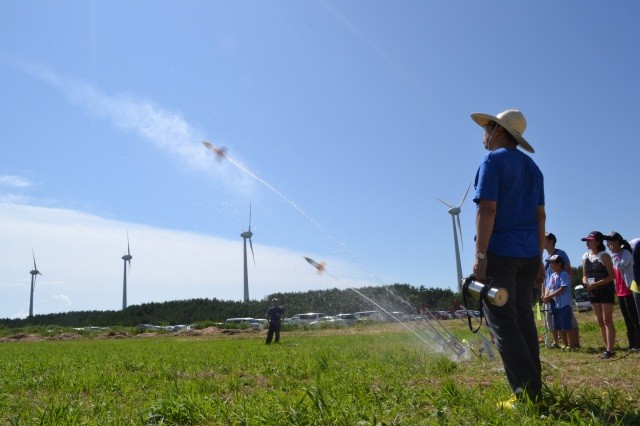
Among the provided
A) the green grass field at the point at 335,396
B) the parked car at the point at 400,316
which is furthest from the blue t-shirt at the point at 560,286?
the parked car at the point at 400,316

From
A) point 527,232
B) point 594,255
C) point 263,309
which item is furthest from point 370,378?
point 263,309

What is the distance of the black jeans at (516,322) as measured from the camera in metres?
3.56

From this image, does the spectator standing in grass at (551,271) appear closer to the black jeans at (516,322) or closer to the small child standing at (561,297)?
the small child standing at (561,297)

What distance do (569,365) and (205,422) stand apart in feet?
14.8

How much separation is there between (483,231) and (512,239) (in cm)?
31

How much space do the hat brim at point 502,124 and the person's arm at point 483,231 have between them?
2.42ft

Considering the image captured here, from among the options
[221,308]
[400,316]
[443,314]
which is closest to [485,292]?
[400,316]

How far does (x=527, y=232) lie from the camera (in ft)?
13.1

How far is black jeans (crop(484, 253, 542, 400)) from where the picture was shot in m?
3.56

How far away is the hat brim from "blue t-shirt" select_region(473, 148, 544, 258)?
13cm

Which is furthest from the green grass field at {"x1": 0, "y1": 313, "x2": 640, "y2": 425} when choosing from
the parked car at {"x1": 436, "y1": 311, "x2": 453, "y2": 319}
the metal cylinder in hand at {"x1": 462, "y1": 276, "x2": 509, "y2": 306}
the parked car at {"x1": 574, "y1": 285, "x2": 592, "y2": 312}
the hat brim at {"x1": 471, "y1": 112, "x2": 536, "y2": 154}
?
the parked car at {"x1": 436, "y1": 311, "x2": 453, "y2": 319}

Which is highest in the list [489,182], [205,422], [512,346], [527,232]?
[489,182]

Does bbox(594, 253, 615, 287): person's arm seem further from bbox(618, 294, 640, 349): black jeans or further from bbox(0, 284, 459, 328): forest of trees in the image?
bbox(0, 284, 459, 328): forest of trees

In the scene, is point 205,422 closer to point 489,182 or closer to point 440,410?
point 440,410
